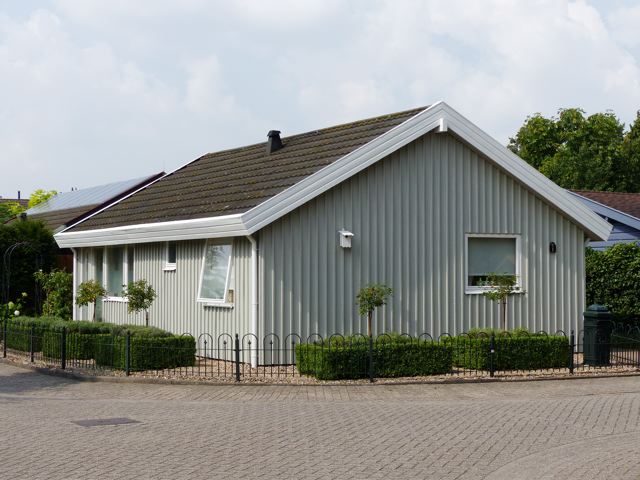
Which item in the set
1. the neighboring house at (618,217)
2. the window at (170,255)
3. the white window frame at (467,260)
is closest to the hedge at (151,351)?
the window at (170,255)

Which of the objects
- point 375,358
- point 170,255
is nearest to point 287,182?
point 170,255

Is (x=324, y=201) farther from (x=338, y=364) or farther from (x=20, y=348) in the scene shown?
(x=20, y=348)

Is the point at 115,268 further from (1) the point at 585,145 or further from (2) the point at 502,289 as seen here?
(1) the point at 585,145

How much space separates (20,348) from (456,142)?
438 inches

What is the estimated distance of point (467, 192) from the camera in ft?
68.6

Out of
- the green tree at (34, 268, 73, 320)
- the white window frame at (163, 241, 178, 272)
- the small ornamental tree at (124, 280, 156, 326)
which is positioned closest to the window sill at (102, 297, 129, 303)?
the green tree at (34, 268, 73, 320)

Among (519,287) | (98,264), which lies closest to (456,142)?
(519,287)

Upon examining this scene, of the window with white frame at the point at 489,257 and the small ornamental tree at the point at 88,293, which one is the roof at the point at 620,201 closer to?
the window with white frame at the point at 489,257

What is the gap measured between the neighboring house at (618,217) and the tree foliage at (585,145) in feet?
82.3

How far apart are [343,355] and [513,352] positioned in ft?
11.3

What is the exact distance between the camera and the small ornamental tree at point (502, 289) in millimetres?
19656

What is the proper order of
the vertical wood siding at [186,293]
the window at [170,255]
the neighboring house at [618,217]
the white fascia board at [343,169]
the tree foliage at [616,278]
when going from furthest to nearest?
the neighboring house at [618,217], the tree foliage at [616,278], the window at [170,255], the vertical wood siding at [186,293], the white fascia board at [343,169]

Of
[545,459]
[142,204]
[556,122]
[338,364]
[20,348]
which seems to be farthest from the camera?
[556,122]

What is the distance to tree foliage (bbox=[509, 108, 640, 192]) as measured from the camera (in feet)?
191
